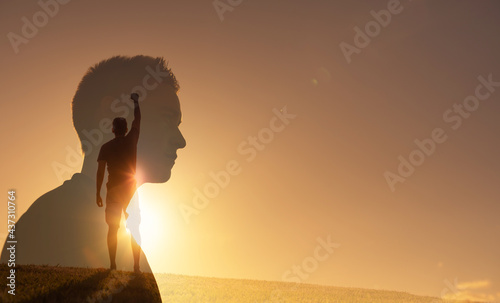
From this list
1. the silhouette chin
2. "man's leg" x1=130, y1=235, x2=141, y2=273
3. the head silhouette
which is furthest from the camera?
the silhouette chin

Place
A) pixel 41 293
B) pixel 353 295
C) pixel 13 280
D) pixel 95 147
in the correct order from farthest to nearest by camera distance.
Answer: pixel 353 295 < pixel 95 147 < pixel 13 280 < pixel 41 293

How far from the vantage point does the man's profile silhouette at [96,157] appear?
889cm

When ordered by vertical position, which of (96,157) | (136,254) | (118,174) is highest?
(96,157)

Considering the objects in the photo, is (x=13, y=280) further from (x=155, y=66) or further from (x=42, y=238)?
(x=155, y=66)

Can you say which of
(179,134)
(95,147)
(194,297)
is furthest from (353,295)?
(95,147)

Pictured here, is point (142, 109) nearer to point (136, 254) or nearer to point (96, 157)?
point (96, 157)

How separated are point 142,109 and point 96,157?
179 cm

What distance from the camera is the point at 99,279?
21.4 feet

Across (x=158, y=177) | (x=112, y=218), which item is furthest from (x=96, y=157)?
(x=112, y=218)

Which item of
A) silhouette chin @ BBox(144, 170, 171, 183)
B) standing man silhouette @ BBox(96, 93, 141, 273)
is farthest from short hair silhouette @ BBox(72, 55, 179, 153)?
standing man silhouette @ BBox(96, 93, 141, 273)

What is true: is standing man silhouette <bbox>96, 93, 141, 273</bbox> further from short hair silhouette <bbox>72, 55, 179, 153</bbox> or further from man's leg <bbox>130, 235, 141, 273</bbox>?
short hair silhouette <bbox>72, 55, 179, 153</bbox>

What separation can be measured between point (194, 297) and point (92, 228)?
302 inches

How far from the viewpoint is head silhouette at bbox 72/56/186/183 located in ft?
34.0

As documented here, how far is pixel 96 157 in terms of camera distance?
10.6 metres
